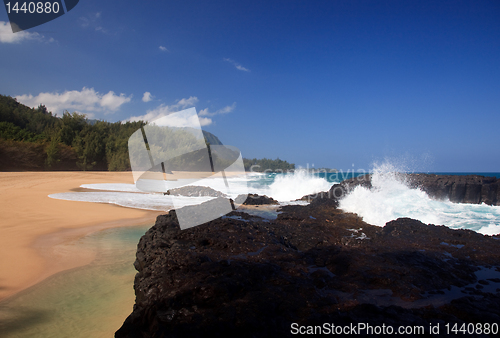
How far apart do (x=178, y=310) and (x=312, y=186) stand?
16.2m

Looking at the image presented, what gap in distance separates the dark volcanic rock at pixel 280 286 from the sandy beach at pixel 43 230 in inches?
64.0

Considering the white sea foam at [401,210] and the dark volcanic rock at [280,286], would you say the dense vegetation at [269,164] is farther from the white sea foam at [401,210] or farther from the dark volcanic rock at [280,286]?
the dark volcanic rock at [280,286]

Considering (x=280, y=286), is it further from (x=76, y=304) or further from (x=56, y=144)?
(x=56, y=144)

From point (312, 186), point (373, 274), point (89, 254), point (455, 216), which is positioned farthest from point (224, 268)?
point (312, 186)

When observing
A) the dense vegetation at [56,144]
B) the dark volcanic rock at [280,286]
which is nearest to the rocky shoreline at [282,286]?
the dark volcanic rock at [280,286]

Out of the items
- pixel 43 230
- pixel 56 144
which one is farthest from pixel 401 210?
pixel 56 144

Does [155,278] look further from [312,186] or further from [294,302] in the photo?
[312,186]

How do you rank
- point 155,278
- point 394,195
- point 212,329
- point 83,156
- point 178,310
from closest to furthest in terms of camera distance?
point 212,329
point 178,310
point 155,278
point 394,195
point 83,156

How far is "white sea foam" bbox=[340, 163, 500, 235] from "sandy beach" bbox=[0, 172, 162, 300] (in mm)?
6631

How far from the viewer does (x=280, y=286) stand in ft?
Result: 7.00

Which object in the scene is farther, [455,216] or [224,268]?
[455,216]

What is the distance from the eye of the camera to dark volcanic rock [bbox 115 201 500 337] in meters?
1.74

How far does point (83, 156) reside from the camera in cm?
2766

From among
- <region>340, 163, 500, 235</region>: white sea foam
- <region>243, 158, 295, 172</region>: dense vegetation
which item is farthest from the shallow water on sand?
<region>243, 158, 295, 172</region>: dense vegetation
